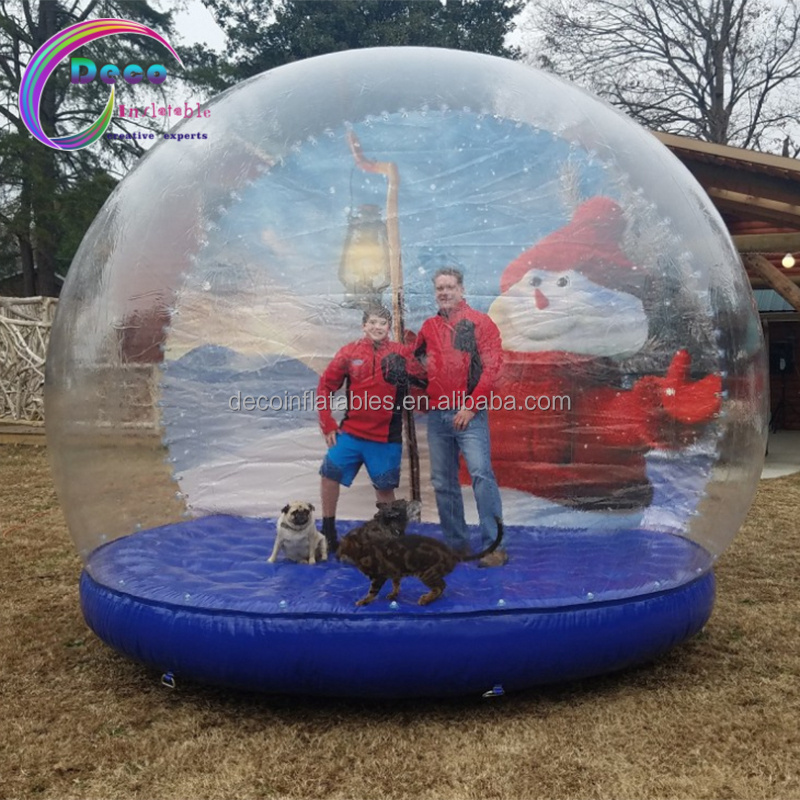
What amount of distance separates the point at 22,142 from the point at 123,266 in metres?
11.1

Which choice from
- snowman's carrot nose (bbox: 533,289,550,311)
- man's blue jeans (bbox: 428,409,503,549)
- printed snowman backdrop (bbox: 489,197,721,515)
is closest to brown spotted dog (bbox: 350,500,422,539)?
man's blue jeans (bbox: 428,409,503,549)

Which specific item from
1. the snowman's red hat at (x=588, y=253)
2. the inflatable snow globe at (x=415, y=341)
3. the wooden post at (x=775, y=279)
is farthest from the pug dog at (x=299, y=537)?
the wooden post at (x=775, y=279)

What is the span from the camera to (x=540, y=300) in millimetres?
3814

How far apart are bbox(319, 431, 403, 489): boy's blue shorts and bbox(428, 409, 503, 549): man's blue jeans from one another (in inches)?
7.0

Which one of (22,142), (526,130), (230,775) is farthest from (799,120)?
(230,775)

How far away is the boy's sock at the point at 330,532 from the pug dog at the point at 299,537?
0.05 m

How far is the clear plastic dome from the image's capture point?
12.5 feet

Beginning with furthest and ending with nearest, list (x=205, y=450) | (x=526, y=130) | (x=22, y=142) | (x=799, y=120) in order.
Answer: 1. (x=799, y=120)
2. (x=22, y=142)
3. (x=205, y=450)
4. (x=526, y=130)

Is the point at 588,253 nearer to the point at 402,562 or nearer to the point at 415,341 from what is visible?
the point at 415,341

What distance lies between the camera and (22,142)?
13.7 metres

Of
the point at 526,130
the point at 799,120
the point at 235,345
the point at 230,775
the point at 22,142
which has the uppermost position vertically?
the point at 799,120

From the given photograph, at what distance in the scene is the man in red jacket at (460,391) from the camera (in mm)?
3615

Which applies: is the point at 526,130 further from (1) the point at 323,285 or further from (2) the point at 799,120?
(2) the point at 799,120

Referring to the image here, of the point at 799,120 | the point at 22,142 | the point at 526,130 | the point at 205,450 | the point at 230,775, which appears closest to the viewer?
the point at 230,775
